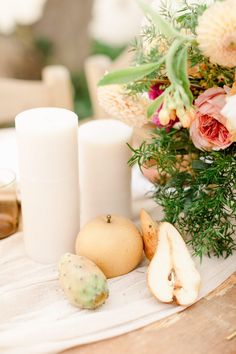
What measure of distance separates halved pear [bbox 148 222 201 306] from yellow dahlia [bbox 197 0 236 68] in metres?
0.29

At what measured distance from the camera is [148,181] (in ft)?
4.01

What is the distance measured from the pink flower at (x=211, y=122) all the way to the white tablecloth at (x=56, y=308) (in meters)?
0.21

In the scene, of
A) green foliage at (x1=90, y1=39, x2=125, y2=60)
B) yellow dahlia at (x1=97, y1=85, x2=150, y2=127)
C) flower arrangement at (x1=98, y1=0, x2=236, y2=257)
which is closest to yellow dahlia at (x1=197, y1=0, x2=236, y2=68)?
flower arrangement at (x1=98, y1=0, x2=236, y2=257)

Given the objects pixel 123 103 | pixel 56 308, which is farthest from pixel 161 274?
pixel 123 103

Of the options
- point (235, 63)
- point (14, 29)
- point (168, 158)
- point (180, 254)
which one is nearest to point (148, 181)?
point (168, 158)

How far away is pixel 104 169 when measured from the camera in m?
1.02

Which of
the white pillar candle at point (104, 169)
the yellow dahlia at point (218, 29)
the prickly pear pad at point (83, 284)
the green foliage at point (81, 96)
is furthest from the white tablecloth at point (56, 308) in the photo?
the green foliage at point (81, 96)

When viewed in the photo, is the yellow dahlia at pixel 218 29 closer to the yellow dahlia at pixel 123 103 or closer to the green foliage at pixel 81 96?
the yellow dahlia at pixel 123 103

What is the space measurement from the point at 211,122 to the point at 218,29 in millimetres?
174

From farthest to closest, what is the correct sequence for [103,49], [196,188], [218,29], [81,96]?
[81,96] → [103,49] → [196,188] → [218,29]

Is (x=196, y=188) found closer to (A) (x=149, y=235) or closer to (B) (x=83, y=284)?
(A) (x=149, y=235)

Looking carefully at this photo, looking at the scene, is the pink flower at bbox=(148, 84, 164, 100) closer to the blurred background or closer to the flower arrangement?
the flower arrangement

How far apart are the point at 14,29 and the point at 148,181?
1.65 m

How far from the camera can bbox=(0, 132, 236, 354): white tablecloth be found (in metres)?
0.80
